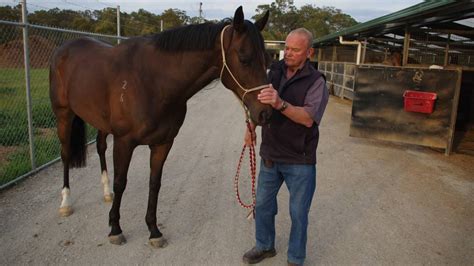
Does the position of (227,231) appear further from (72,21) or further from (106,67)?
(72,21)

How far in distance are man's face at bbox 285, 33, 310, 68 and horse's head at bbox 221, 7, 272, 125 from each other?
6.3 inches

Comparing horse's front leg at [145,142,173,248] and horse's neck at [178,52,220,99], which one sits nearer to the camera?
horse's neck at [178,52,220,99]

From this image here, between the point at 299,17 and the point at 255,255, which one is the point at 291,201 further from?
the point at 299,17

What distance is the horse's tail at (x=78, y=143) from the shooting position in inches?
157

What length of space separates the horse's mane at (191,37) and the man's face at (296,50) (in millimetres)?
479

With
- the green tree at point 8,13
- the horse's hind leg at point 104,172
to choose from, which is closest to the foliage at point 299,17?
the green tree at point 8,13

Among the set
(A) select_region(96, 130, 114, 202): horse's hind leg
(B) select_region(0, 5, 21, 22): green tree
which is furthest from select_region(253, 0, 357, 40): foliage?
(A) select_region(96, 130, 114, 202): horse's hind leg

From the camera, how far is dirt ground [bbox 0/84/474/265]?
294 centimetres

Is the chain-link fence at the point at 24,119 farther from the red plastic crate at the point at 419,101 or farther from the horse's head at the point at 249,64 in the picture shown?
the red plastic crate at the point at 419,101

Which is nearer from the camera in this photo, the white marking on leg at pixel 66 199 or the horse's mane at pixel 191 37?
the horse's mane at pixel 191 37

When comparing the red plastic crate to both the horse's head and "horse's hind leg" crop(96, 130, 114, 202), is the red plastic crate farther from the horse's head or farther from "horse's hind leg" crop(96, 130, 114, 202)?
"horse's hind leg" crop(96, 130, 114, 202)

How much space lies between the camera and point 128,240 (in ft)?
10.3

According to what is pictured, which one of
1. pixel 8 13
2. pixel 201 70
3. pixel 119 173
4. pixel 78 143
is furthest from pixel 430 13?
pixel 8 13

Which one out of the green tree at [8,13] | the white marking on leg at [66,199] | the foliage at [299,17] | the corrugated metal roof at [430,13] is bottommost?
the white marking on leg at [66,199]
